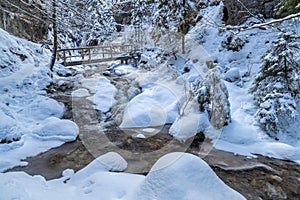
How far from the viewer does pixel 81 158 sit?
16.5 ft

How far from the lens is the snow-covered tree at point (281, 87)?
5.98 meters

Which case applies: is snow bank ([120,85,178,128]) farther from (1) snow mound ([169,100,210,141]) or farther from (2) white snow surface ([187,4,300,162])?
(2) white snow surface ([187,4,300,162])

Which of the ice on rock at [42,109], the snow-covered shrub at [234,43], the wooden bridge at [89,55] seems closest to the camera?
the ice on rock at [42,109]

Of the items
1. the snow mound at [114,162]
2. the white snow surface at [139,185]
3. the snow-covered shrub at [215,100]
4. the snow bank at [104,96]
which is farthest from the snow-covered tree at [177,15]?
the white snow surface at [139,185]

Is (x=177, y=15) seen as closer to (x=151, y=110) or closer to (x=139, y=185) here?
(x=151, y=110)

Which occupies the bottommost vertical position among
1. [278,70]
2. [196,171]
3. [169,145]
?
[169,145]

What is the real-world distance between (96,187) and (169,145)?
8.68 feet

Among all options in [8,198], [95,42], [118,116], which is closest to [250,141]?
[118,116]

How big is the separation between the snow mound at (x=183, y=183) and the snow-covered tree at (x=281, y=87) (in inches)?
146

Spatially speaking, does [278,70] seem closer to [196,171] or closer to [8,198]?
[196,171]

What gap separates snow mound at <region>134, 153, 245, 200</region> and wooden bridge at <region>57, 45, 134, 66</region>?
497 inches

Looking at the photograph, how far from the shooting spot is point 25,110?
289 inches

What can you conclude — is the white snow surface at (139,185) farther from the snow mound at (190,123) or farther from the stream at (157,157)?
the snow mound at (190,123)

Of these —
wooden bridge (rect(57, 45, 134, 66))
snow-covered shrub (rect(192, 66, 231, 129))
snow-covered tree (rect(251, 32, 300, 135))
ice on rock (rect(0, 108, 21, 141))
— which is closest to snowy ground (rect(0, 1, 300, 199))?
ice on rock (rect(0, 108, 21, 141))
